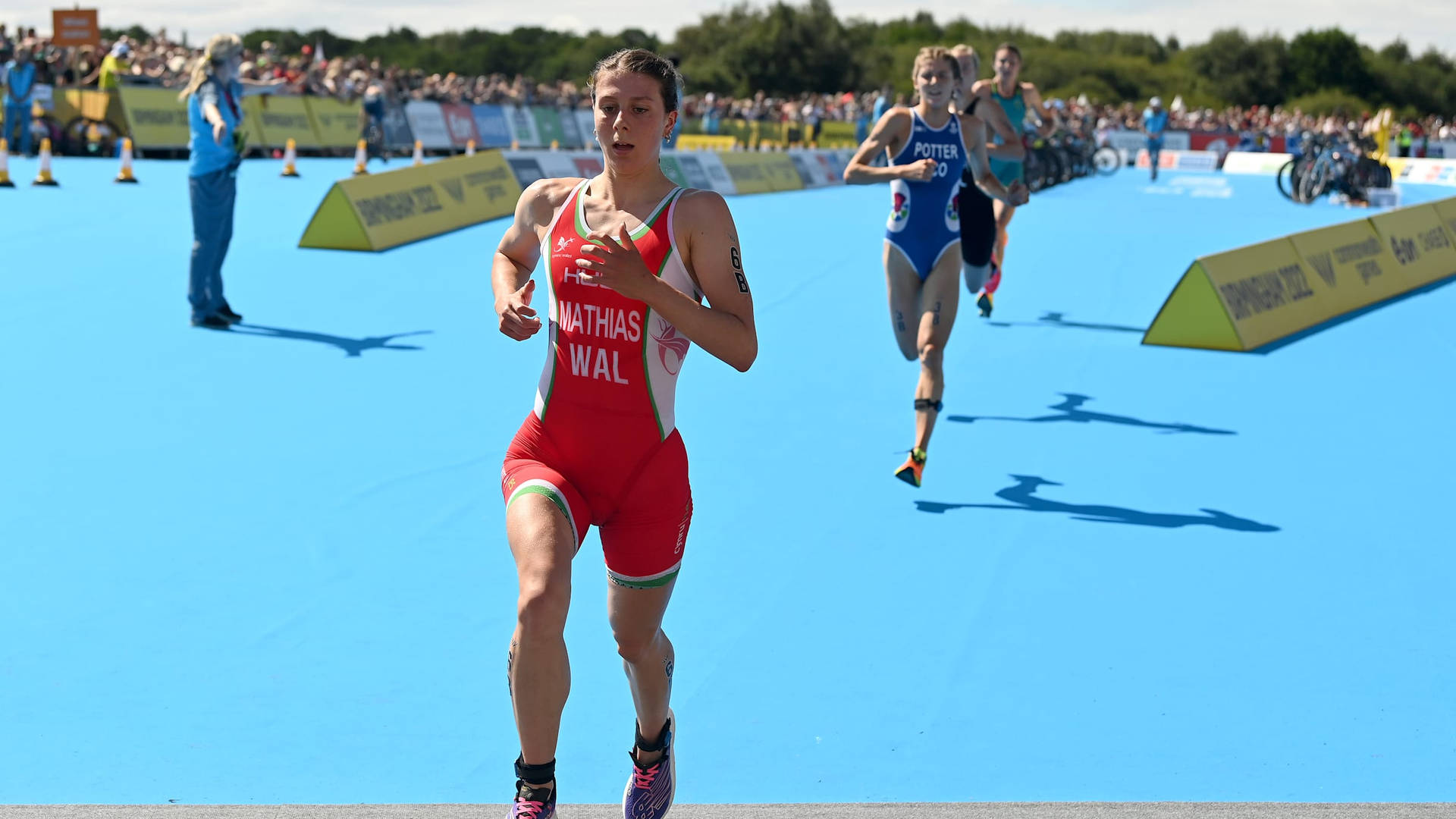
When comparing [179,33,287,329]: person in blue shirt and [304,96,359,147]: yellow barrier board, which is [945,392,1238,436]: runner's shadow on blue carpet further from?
[304,96,359,147]: yellow barrier board

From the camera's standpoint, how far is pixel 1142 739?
4480 millimetres

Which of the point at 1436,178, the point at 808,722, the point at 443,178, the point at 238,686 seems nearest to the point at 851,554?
the point at 808,722

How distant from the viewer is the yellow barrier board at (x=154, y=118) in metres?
29.3

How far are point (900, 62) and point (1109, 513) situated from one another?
364 feet

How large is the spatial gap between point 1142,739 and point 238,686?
9.62 feet

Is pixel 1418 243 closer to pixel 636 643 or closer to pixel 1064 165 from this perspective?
pixel 1064 165

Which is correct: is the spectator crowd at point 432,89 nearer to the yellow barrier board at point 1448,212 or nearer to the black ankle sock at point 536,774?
the yellow barrier board at point 1448,212

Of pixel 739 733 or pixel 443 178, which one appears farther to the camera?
pixel 443 178

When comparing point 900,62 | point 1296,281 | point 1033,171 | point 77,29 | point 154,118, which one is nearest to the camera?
point 1296,281

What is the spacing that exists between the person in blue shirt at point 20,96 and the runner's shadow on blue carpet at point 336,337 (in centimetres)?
1738

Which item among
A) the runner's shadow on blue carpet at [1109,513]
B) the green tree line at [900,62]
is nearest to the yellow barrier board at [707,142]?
the runner's shadow on blue carpet at [1109,513]

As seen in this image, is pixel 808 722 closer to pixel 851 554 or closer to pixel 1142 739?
pixel 1142 739

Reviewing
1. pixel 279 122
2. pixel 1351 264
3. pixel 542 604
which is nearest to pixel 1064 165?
pixel 1351 264

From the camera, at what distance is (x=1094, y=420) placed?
9523mm
